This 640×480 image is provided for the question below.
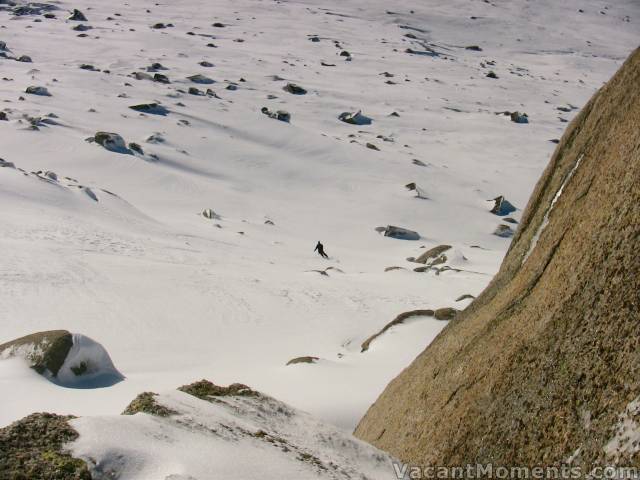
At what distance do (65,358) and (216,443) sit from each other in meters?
4.71

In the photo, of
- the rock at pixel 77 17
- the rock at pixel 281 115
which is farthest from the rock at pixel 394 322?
the rock at pixel 77 17

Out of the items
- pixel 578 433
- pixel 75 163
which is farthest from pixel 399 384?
pixel 75 163

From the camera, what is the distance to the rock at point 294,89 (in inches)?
1492

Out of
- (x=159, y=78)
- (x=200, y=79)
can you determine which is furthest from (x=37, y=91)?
(x=200, y=79)

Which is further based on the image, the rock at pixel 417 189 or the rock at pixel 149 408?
the rock at pixel 417 189

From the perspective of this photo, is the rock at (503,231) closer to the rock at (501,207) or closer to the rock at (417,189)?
the rock at (501,207)

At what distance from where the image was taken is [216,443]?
292 centimetres

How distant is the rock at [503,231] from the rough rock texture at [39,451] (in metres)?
19.8

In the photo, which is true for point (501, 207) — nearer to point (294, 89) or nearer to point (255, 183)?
point (255, 183)

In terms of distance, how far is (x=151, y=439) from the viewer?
2.84m

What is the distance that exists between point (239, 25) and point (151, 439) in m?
58.2

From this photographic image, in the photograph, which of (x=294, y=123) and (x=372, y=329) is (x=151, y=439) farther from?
(x=294, y=123)

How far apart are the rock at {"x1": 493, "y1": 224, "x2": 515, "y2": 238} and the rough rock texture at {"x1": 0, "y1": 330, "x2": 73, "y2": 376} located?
1687 cm

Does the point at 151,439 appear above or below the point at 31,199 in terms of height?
above
